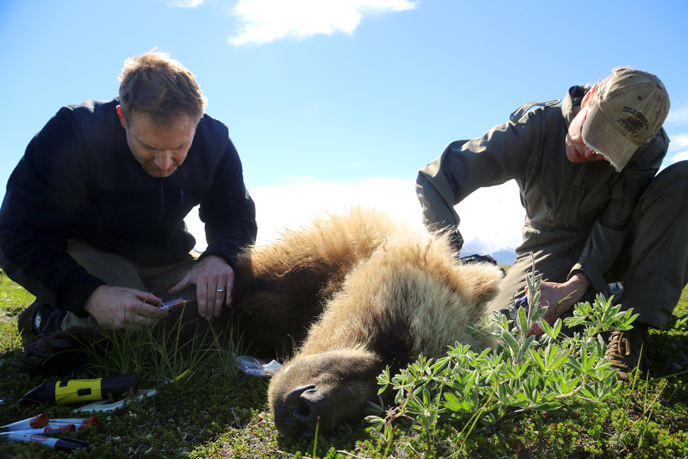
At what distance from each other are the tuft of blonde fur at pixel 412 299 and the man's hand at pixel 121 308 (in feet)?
4.10

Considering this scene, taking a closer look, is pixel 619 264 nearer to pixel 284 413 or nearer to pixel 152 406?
pixel 284 413

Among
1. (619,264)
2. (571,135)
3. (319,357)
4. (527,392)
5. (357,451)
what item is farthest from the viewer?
(619,264)

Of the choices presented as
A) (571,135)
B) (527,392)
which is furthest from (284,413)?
(571,135)

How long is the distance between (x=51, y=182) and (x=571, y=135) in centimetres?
474

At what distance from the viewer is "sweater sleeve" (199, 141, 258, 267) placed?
14.4 ft

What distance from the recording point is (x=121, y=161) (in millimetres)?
3734

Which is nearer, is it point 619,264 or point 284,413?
point 284,413

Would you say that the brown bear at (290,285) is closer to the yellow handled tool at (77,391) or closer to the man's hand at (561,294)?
the yellow handled tool at (77,391)

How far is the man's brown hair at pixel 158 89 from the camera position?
10.9 feet

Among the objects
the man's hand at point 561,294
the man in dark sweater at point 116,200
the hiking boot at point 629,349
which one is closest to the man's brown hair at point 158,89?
the man in dark sweater at point 116,200

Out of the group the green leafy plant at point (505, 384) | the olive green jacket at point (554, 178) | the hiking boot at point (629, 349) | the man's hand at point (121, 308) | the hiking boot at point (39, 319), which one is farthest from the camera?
the olive green jacket at point (554, 178)

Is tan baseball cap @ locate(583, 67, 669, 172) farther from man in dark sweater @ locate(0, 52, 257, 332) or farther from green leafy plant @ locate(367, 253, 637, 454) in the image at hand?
man in dark sweater @ locate(0, 52, 257, 332)

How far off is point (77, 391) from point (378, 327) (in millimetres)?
1860

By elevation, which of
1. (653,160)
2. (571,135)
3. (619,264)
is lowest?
(619,264)
